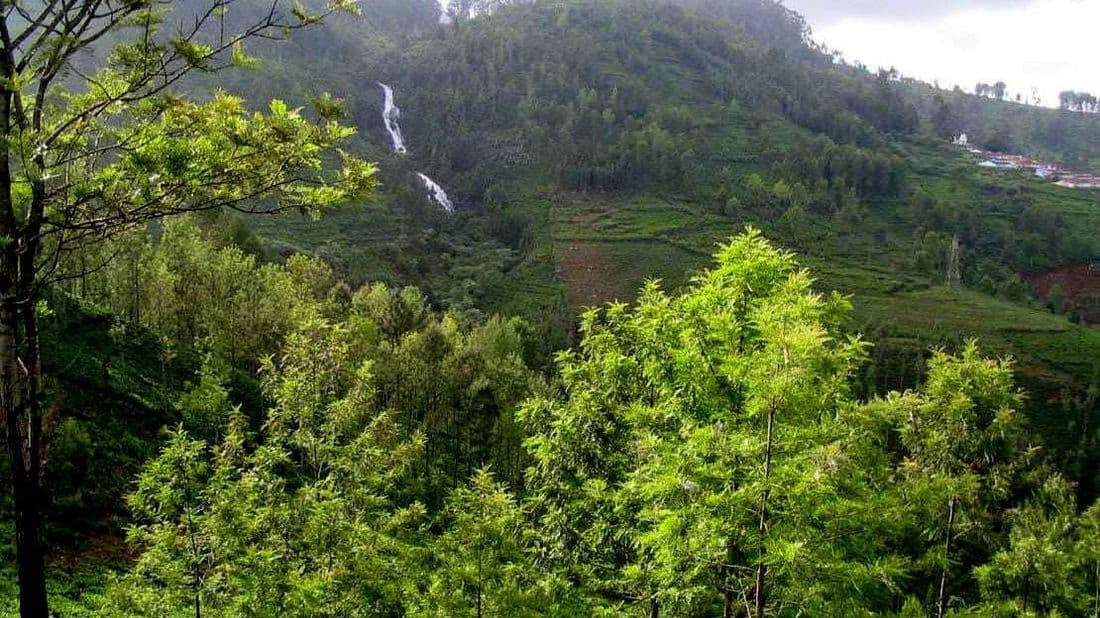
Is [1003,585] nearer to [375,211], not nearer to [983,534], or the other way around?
[983,534]

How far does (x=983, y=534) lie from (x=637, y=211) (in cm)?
13024

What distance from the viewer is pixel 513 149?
174 meters

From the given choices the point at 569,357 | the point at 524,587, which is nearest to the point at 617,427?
the point at 569,357

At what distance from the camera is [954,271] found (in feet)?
422

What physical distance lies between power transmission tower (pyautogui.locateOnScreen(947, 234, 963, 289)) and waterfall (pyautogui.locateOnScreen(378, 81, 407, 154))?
122930 millimetres

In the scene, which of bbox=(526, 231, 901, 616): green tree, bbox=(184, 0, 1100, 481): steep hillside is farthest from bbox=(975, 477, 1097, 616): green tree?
bbox=(184, 0, 1100, 481): steep hillside

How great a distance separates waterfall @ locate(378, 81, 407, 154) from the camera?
175375 mm

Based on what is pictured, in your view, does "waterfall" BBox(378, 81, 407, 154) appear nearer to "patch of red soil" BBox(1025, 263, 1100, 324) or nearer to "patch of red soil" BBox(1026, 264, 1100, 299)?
"patch of red soil" BBox(1026, 264, 1100, 299)

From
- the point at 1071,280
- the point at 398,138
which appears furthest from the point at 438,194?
the point at 1071,280

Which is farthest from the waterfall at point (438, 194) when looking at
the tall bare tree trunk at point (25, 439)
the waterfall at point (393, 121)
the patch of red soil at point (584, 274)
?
the tall bare tree trunk at point (25, 439)

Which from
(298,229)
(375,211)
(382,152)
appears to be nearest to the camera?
(298,229)

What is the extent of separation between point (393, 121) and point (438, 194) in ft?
131

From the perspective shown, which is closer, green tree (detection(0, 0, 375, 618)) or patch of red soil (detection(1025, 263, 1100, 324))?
green tree (detection(0, 0, 375, 618))

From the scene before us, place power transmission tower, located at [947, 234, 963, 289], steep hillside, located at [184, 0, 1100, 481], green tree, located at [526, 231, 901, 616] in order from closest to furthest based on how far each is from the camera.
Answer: green tree, located at [526, 231, 901, 616], steep hillside, located at [184, 0, 1100, 481], power transmission tower, located at [947, 234, 963, 289]
